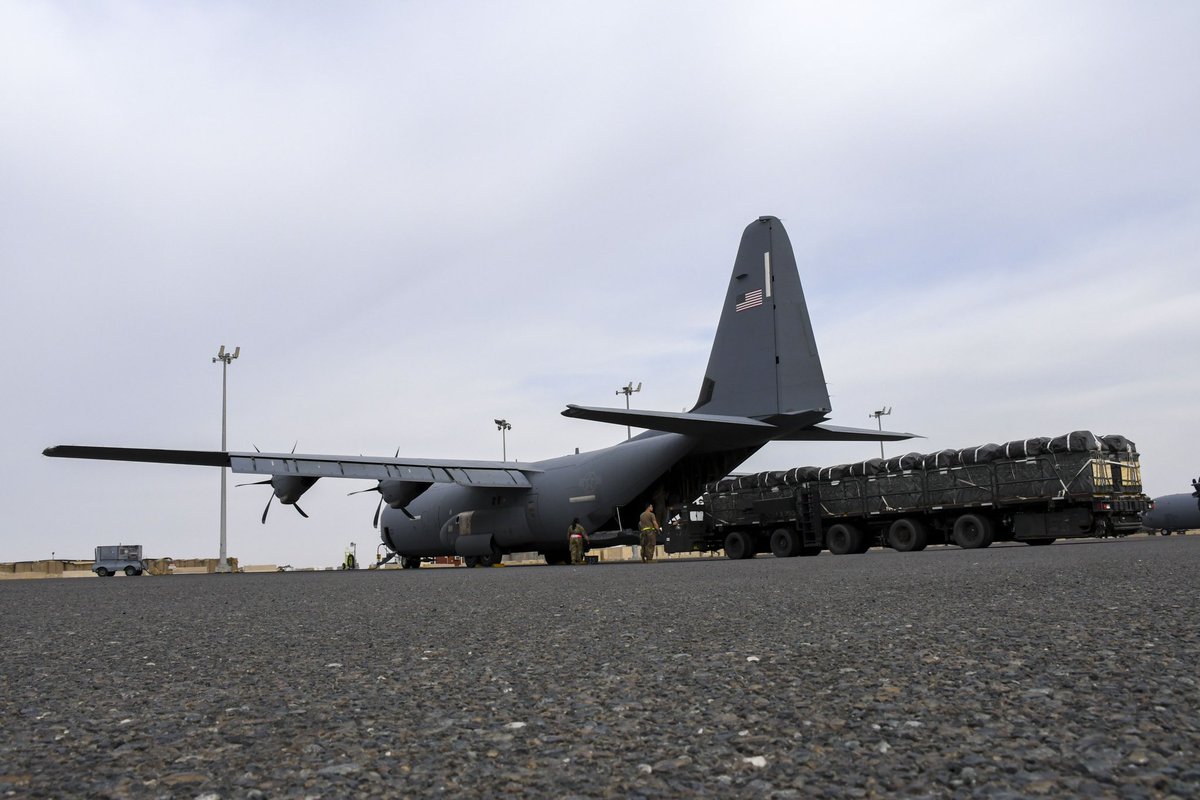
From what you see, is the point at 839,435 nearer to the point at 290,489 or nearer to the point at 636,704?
the point at 290,489

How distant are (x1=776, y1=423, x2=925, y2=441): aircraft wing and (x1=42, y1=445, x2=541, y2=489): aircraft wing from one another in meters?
8.61

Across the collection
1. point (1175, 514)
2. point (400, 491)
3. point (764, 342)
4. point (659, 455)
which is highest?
point (764, 342)

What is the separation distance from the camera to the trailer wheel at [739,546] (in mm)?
26328

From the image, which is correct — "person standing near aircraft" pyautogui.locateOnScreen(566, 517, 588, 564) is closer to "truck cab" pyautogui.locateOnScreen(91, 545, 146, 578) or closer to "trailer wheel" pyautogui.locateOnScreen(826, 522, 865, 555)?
"trailer wheel" pyautogui.locateOnScreen(826, 522, 865, 555)

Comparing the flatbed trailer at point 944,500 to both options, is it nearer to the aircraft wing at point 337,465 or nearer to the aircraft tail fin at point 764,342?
the aircraft tail fin at point 764,342

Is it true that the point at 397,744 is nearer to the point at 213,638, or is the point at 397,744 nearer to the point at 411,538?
the point at 213,638

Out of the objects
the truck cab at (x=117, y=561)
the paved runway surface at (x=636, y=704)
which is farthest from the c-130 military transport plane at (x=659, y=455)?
the truck cab at (x=117, y=561)

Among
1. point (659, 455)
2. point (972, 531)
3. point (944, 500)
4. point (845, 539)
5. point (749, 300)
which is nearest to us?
point (972, 531)

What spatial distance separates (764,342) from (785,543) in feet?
19.0

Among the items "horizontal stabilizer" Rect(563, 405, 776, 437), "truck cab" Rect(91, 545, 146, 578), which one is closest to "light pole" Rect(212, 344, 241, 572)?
"truck cab" Rect(91, 545, 146, 578)

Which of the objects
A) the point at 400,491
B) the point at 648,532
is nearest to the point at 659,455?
the point at 648,532

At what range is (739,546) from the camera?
87.0ft

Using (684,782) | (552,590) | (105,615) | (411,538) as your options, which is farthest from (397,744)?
(411,538)

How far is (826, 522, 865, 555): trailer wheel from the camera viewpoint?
931 inches
